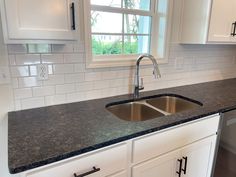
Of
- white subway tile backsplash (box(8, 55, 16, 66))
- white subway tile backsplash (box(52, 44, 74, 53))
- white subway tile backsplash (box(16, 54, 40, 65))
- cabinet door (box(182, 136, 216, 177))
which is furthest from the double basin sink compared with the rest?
white subway tile backsplash (box(8, 55, 16, 66))

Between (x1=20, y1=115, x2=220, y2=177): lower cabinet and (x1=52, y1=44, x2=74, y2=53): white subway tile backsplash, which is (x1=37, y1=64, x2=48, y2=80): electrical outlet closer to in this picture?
(x1=52, y1=44, x2=74, y2=53): white subway tile backsplash

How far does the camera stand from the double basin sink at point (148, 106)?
154cm

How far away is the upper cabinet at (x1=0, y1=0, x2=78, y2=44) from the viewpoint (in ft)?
3.00

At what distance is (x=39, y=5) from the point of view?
0.96 m

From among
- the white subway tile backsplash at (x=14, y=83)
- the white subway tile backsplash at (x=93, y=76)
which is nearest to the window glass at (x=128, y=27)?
the white subway tile backsplash at (x=93, y=76)

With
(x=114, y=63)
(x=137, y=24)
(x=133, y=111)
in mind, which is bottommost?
(x=133, y=111)

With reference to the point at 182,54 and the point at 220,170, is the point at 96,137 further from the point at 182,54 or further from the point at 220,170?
the point at 182,54

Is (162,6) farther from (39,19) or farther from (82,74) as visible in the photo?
(39,19)

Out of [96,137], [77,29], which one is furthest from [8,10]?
[96,137]

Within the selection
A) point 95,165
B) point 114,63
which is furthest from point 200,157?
point 114,63

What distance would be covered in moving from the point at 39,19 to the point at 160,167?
1.11 meters

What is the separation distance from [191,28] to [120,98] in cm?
94

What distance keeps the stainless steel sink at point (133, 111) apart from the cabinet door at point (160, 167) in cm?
39

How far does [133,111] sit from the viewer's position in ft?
5.35
